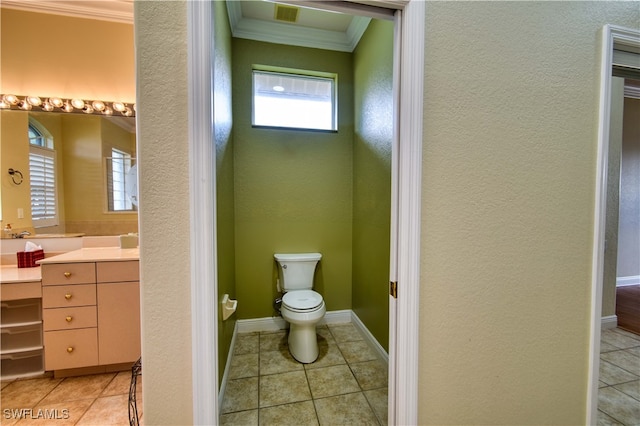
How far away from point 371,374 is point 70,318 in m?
2.20

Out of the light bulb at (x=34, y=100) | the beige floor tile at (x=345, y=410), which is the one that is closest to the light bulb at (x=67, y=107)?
the light bulb at (x=34, y=100)

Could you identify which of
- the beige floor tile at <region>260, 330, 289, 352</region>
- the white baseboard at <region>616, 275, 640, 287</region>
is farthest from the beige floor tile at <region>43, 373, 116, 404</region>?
the white baseboard at <region>616, 275, 640, 287</region>

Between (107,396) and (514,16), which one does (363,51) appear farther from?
(107,396)

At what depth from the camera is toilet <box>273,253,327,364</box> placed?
6.49ft

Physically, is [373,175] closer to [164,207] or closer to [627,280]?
[164,207]

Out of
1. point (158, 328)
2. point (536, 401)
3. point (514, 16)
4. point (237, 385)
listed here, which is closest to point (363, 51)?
point (514, 16)

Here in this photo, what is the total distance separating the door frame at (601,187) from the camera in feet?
3.80

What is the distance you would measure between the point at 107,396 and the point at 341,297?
1.96 metres

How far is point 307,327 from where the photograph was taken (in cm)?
202

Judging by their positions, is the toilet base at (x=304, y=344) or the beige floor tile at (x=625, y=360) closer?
the beige floor tile at (x=625, y=360)

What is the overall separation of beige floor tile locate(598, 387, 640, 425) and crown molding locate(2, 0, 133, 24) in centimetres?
418

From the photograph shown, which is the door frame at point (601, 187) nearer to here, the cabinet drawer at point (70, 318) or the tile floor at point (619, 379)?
the tile floor at point (619, 379)

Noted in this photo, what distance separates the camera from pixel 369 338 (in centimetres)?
222

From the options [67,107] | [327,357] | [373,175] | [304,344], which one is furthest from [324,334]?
[67,107]
